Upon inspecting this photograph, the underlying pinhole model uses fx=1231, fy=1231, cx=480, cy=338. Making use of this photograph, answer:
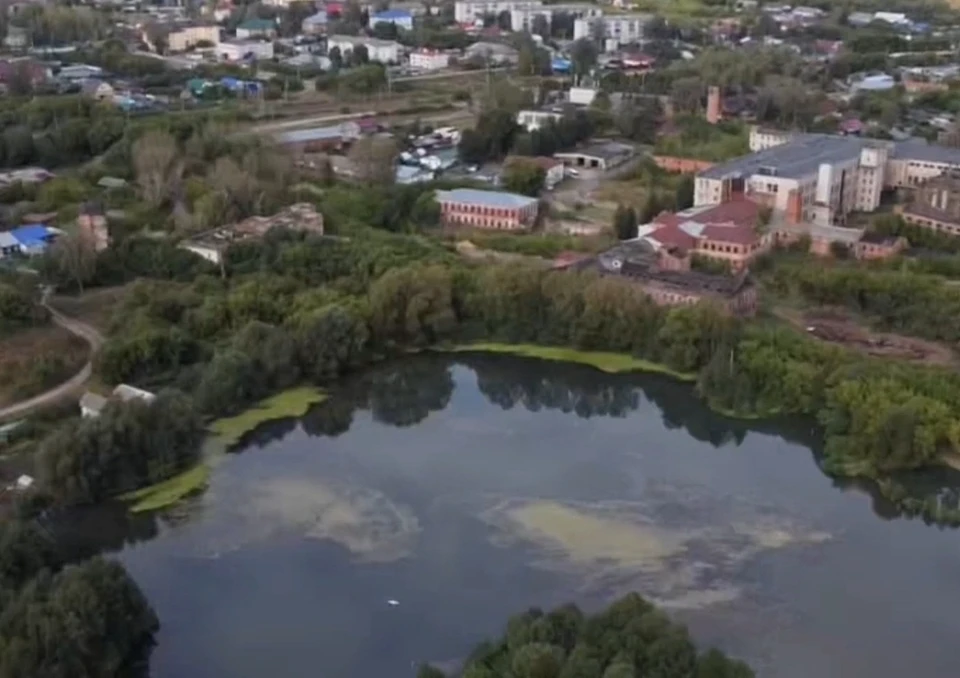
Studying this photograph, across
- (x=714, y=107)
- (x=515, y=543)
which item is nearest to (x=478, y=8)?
(x=714, y=107)

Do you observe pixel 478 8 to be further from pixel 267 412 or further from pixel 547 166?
pixel 267 412

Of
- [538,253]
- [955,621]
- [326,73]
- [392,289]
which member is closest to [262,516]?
[392,289]

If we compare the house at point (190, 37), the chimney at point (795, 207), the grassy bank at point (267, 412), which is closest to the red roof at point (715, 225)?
the chimney at point (795, 207)

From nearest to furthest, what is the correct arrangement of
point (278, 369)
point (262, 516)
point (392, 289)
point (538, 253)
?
point (262, 516)
point (278, 369)
point (392, 289)
point (538, 253)

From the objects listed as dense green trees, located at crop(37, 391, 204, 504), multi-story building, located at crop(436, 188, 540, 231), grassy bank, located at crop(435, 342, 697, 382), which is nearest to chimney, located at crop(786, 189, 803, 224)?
multi-story building, located at crop(436, 188, 540, 231)

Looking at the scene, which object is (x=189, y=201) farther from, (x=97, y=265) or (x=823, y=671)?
(x=823, y=671)

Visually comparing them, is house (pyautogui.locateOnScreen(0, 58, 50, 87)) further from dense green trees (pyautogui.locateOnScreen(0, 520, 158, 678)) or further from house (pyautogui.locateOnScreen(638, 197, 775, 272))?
dense green trees (pyautogui.locateOnScreen(0, 520, 158, 678))

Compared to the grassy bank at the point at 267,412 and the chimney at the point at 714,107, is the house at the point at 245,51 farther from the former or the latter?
the grassy bank at the point at 267,412
